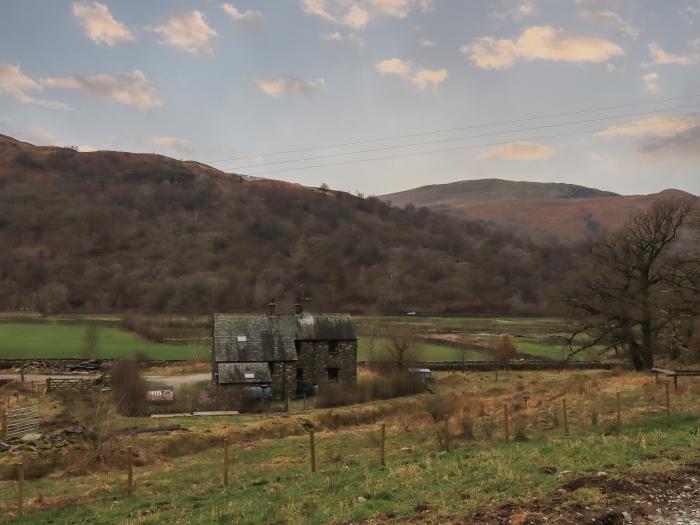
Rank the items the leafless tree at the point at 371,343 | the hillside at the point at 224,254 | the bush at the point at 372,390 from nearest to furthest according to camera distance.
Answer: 1. the bush at the point at 372,390
2. the leafless tree at the point at 371,343
3. the hillside at the point at 224,254

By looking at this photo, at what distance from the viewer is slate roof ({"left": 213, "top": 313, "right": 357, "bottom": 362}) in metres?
44.8

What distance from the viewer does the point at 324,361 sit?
48.7 m

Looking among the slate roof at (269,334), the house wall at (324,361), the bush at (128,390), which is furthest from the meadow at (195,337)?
the bush at (128,390)

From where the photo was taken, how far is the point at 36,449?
86.4 ft

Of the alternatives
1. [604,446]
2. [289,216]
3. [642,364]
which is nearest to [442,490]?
[604,446]

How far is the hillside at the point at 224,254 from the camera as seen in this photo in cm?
12569

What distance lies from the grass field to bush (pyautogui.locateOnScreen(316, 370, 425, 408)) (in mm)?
16729

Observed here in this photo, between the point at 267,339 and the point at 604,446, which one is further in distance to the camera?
the point at 267,339

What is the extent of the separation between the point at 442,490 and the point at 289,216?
174 metres

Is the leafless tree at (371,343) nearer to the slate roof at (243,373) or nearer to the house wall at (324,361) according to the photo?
the house wall at (324,361)

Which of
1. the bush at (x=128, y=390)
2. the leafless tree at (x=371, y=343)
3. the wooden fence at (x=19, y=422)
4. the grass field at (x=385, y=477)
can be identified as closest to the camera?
the grass field at (x=385, y=477)

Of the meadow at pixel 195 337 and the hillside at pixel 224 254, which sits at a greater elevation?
the hillside at pixel 224 254

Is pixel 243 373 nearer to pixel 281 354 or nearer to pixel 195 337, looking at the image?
pixel 281 354

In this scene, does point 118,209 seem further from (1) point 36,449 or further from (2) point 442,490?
(2) point 442,490
